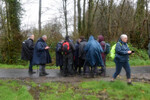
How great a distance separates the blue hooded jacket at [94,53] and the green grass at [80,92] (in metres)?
1.33

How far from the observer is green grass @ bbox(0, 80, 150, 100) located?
5.33 m

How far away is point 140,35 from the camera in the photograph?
64.0ft

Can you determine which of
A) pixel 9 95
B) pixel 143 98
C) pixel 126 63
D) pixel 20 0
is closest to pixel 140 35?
pixel 20 0

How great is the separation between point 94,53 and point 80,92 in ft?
7.70

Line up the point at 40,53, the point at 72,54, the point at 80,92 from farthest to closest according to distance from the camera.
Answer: the point at 40,53, the point at 72,54, the point at 80,92

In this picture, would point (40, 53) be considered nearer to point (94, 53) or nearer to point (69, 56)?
point (69, 56)

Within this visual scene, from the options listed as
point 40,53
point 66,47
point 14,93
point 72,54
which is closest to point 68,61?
point 72,54

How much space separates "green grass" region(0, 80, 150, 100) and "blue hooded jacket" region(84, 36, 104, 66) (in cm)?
133

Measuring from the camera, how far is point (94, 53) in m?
7.79

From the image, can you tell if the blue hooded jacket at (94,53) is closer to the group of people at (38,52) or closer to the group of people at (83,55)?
the group of people at (83,55)

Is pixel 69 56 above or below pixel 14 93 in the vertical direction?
above

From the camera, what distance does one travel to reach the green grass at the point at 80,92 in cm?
533

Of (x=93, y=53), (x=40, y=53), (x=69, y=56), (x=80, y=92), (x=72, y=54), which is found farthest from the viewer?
(x=40, y=53)

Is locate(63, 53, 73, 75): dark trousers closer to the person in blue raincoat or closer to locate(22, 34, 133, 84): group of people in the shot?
locate(22, 34, 133, 84): group of people
